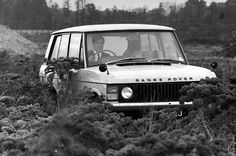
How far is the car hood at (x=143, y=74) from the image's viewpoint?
852 cm

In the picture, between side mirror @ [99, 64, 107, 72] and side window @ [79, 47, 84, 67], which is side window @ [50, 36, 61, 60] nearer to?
side window @ [79, 47, 84, 67]

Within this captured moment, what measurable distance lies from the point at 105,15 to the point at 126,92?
110m

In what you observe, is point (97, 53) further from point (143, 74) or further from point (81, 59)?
point (143, 74)

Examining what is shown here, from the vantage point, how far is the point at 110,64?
923 cm

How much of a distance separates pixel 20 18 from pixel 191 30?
41.8m

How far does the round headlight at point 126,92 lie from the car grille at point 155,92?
5 cm

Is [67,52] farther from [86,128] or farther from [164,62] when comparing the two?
[86,128]

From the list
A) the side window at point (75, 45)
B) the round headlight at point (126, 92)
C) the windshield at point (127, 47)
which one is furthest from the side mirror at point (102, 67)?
the side window at point (75, 45)

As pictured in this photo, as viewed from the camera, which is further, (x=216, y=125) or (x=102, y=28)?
(x=102, y=28)

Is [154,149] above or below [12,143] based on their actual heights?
above

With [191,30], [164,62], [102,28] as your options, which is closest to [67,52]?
[102,28]

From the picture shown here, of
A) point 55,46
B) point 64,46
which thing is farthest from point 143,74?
point 55,46

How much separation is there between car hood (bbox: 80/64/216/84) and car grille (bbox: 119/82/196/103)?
0.08 m

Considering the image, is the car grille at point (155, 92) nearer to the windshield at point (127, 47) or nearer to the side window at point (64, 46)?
the windshield at point (127, 47)
